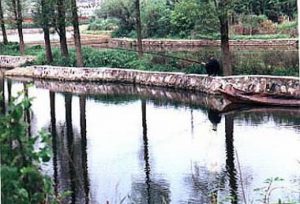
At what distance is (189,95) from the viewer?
2061 cm

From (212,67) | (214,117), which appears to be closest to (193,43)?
(212,67)

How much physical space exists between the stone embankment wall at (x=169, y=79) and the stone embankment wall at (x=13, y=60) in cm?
212

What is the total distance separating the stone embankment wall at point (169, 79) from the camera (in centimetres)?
1878

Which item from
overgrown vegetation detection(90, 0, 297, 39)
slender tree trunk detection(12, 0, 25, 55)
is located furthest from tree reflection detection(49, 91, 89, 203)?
overgrown vegetation detection(90, 0, 297, 39)

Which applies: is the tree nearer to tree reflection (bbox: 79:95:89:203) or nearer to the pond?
the pond

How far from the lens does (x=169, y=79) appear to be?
22672 millimetres

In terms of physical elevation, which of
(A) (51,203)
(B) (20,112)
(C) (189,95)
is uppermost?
(B) (20,112)

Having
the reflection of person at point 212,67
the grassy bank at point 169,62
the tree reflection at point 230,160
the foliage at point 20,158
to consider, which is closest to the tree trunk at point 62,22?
the grassy bank at point 169,62

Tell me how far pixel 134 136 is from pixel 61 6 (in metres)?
12.6

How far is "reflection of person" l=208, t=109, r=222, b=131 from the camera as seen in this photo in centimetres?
1575

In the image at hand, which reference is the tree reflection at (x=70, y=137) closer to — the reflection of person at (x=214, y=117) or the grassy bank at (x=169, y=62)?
the reflection of person at (x=214, y=117)

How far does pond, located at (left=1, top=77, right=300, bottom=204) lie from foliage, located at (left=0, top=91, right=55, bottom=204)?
3.00m

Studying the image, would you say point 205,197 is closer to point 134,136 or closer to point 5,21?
point 134,136

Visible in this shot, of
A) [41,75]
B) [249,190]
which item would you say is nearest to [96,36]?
[41,75]
